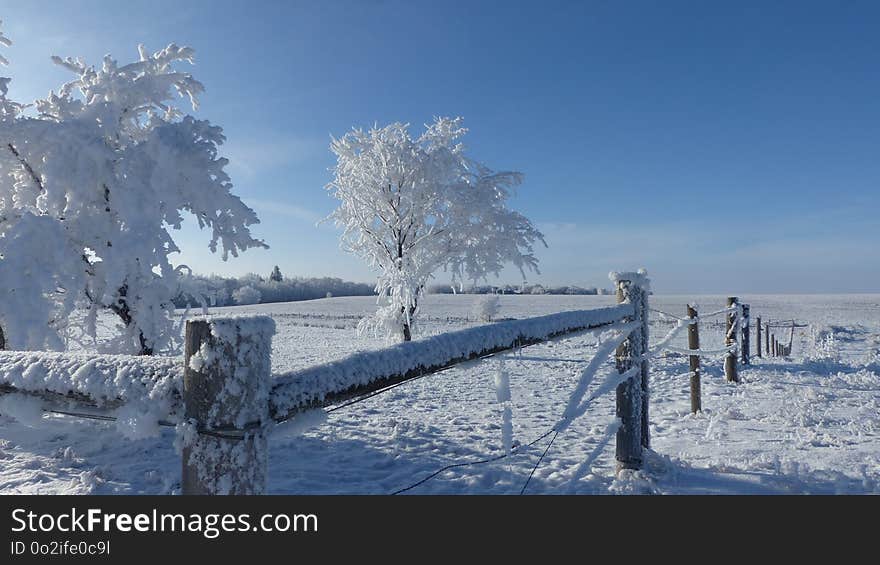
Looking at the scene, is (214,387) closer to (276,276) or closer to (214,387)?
(214,387)

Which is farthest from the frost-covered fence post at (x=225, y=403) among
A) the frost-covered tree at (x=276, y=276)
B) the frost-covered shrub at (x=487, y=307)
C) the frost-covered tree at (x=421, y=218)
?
the frost-covered tree at (x=276, y=276)

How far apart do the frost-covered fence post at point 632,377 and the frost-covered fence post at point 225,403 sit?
3.16 m

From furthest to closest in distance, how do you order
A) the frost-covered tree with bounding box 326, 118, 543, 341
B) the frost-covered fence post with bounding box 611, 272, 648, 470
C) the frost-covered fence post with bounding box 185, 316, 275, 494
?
the frost-covered tree with bounding box 326, 118, 543, 341
the frost-covered fence post with bounding box 611, 272, 648, 470
the frost-covered fence post with bounding box 185, 316, 275, 494

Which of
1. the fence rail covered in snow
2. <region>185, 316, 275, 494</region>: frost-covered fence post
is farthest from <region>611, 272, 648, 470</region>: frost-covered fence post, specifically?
<region>185, 316, 275, 494</region>: frost-covered fence post

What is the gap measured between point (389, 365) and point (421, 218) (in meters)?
13.2

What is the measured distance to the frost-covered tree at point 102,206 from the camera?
4621 mm

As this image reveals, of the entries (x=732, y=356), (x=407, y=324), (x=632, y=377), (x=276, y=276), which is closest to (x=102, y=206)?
(x=632, y=377)

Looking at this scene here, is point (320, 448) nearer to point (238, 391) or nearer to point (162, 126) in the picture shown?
point (162, 126)

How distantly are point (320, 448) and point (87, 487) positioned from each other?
210 cm

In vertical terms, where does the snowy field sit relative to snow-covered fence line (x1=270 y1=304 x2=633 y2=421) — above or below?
below

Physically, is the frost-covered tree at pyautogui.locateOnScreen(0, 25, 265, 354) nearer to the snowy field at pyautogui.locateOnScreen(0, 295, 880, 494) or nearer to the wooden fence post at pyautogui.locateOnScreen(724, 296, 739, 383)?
the snowy field at pyautogui.locateOnScreen(0, 295, 880, 494)

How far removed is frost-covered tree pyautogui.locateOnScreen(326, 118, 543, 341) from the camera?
14.1 m

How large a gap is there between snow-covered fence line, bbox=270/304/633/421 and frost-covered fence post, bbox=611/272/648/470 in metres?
1.51
